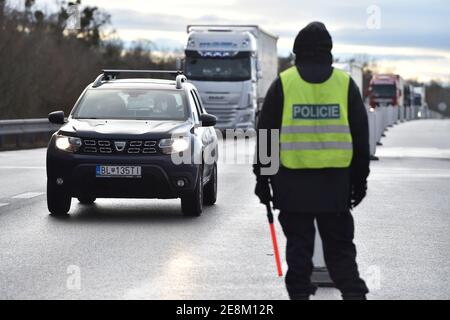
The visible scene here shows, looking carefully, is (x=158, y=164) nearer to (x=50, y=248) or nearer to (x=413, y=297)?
(x=50, y=248)

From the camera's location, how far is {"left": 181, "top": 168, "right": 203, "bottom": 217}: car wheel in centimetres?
1416

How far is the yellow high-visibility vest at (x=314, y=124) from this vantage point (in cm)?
726

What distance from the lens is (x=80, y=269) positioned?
9984mm

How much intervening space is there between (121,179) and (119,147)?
0.39 metres

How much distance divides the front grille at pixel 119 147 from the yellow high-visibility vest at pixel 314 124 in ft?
22.2

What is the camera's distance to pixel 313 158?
7.25 metres

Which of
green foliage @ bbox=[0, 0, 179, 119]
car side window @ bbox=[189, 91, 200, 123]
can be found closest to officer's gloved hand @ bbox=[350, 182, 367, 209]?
car side window @ bbox=[189, 91, 200, 123]

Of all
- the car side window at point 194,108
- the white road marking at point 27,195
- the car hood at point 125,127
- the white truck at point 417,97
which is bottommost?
the white truck at point 417,97

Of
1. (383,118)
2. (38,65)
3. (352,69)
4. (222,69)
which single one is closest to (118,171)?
(222,69)

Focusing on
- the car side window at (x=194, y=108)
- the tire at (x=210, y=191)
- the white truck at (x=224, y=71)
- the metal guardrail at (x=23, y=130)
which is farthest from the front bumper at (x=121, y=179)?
the white truck at (x=224, y=71)

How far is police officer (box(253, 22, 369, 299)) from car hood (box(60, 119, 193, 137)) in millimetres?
6788

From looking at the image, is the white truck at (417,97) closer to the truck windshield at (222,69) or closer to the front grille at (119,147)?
the truck windshield at (222,69)

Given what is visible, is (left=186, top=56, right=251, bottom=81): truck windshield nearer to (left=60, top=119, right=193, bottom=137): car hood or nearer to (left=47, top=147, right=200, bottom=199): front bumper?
(left=60, top=119, right=193, bottom=137): car hood
